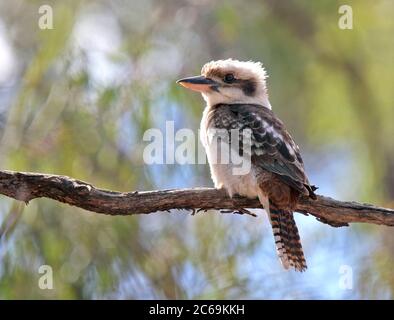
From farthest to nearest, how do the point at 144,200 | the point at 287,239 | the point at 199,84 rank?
the point at 199,84 < the point at 287,239 < the point at 144,200

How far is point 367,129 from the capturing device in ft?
28.3

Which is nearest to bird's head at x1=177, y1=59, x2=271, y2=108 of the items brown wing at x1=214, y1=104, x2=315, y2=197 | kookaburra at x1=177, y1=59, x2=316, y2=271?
kookaburra at x1=177, y1=59, x2=316, y2=271

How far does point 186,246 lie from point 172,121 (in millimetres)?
856

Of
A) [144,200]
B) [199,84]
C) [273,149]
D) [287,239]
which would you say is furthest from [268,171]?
[199,84]

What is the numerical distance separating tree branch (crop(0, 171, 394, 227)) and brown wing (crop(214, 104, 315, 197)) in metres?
0.15

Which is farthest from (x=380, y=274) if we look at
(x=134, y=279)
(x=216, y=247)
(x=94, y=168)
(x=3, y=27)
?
(x=3, y=27)

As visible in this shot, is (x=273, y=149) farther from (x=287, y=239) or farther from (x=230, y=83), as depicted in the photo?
(x=230, y=83)

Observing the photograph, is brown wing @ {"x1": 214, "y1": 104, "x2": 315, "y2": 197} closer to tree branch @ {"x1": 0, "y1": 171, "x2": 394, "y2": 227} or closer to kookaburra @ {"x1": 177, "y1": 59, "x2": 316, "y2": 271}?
kookaburra @ {"x1": 177, "y1": 59, "x2": 316, "y2": 271}

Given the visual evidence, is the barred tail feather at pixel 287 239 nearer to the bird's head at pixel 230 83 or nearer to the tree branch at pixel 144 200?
the tree branch at pixel 144 200

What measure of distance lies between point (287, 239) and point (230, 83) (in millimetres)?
1208

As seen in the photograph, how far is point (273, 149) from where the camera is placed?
4.39 meters

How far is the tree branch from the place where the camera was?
3.86 metres

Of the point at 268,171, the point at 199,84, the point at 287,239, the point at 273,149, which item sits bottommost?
the point at 287,239
